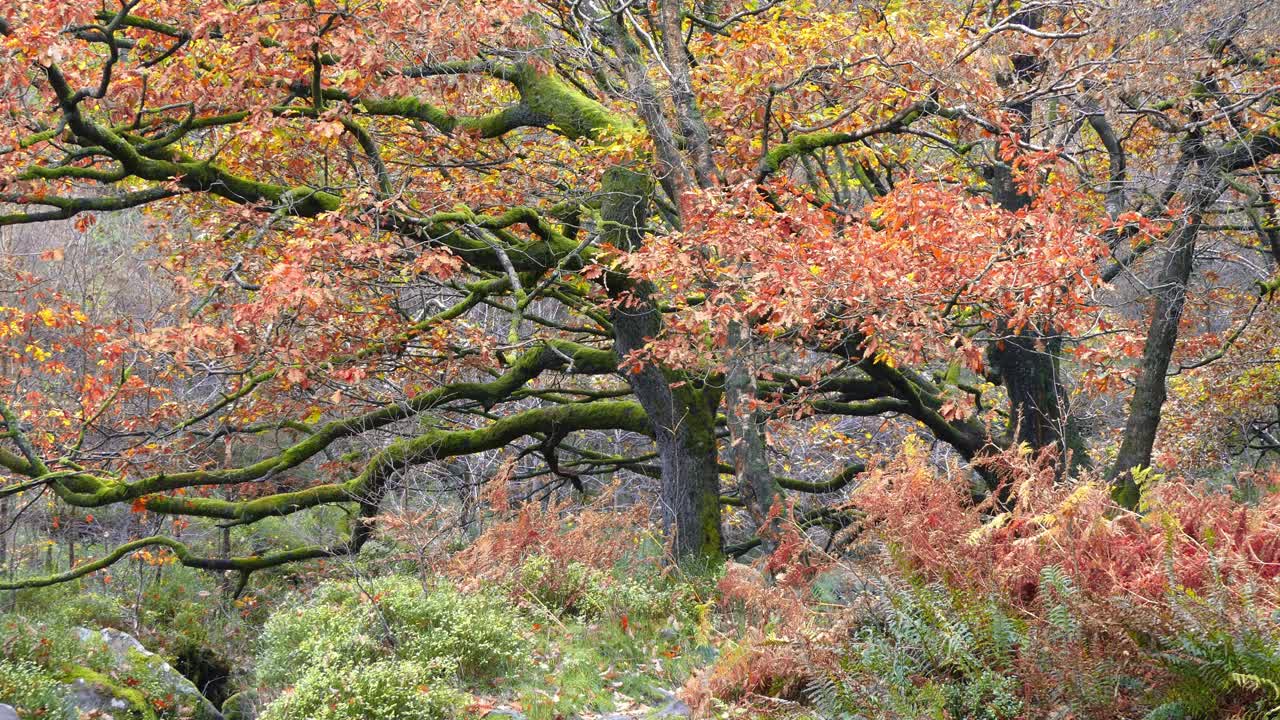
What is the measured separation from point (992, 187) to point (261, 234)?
7.83 m

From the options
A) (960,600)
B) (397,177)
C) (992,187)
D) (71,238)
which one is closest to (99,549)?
(71,238)

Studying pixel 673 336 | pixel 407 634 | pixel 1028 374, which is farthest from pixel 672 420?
pixel 407 634

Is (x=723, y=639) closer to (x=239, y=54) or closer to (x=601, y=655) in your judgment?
(x=601, y=655)

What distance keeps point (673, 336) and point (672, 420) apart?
5.53 feet

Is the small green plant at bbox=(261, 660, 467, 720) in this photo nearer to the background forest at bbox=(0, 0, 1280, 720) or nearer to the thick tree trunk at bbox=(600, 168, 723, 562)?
the background forest at bbox=(0, 0, 1280, 720)

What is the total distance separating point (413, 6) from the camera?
750cm

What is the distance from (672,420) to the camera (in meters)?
10.3

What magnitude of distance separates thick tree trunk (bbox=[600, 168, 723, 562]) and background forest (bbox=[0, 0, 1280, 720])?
5 cm

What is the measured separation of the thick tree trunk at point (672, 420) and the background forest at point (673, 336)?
0.05 m

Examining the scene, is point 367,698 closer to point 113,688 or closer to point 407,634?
point 407,634

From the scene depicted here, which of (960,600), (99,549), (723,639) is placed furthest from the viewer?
(99,549)

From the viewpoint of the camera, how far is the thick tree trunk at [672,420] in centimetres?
977

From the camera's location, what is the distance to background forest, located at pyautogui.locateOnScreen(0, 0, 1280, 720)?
469 cm

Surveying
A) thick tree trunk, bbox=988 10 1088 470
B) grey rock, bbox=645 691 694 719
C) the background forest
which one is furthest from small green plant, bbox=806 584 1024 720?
thick tree trunk, bbox=988 10 1088 470
